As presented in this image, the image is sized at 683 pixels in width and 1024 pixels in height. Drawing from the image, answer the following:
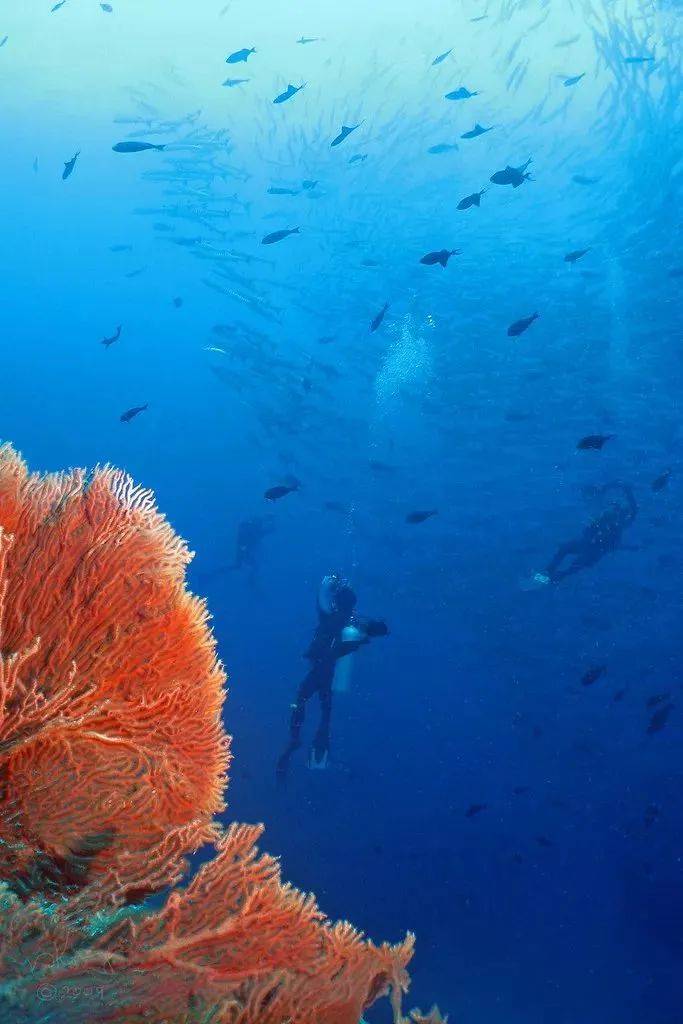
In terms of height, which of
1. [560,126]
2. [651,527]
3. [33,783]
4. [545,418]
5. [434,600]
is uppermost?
[33,783]

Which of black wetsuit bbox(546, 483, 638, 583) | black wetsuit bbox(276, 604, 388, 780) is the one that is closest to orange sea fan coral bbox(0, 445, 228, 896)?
black wetsuit bbox(276, 604, 388, 780)

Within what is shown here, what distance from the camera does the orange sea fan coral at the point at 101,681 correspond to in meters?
2.47

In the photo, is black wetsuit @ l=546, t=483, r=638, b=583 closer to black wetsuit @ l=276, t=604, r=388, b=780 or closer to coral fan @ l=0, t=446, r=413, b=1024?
black wetsuit @ l=276, t=604, r=388, b=780

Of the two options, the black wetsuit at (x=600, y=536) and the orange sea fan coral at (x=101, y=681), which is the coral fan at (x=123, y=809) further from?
the black wetsuit at (x=600, y=536)

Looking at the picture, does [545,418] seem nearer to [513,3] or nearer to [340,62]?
[513,3]

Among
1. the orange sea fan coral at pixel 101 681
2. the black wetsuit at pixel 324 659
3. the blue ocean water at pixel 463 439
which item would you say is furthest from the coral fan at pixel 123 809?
the blue ocean water at pixel 463 439

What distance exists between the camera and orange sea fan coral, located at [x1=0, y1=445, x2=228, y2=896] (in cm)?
247

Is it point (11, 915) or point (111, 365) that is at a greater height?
point (11, 915)

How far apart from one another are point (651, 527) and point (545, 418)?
273 inches

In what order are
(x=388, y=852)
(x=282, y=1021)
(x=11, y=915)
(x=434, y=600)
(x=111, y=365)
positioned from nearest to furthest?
Result: (x=11, y=915) < (x=282, y=1021) < (x=388, y=852) < (x=434, y=600) < (x=111, y=365)

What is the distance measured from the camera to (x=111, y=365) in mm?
75625

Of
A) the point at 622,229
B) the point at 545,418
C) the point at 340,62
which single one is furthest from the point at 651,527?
the point at 340,62

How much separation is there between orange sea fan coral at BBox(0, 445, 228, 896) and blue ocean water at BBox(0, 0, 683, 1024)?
11.4m

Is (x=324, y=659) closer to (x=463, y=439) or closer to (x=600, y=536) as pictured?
(x=600, y=536)
